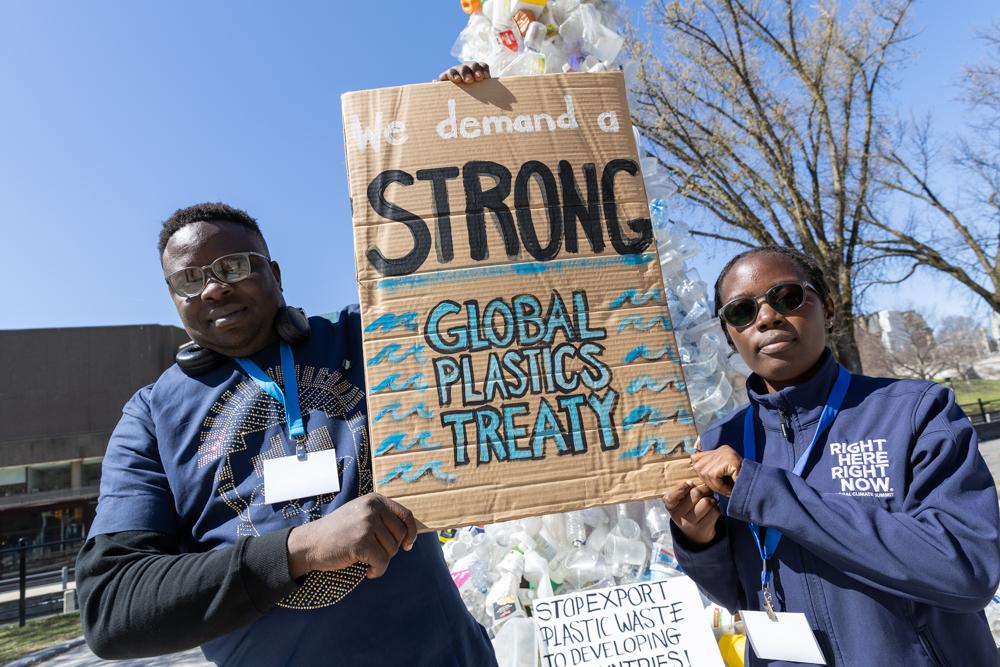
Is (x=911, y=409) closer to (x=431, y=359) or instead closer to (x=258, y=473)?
(x=431, y=359)

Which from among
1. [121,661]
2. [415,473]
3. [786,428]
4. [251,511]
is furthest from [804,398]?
[121,661]

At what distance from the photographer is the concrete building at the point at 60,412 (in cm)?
2066

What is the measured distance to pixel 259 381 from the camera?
5.24 feet

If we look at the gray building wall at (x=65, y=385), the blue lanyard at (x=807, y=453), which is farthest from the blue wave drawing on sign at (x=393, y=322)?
the gray building wall at (x=65, y=385)

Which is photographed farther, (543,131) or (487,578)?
(487,578)

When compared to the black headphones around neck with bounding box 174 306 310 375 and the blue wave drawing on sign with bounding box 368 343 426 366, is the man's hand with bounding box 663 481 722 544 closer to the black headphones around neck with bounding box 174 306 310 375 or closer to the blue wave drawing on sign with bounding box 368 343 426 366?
the blue wave drawing on sign with bounding box 368 343 426 366

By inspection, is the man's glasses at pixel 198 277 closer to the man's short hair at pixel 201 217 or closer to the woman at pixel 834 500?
the man's short hair at pixel 201 217

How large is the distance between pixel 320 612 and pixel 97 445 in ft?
80.5

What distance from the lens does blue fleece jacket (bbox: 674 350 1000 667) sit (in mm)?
1255

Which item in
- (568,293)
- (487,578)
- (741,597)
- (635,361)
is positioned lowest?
(487,578)

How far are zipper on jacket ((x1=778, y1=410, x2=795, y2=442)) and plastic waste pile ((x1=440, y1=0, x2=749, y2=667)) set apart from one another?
1938 mm

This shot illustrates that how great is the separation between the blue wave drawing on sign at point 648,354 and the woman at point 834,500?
19cm

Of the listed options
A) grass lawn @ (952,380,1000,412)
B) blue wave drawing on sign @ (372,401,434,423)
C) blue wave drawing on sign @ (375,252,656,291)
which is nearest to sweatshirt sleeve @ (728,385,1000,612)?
blue wave drawing on sign @ (375,252,656,291)

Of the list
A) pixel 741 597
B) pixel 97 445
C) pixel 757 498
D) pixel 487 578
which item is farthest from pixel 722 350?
pixel 97 445
